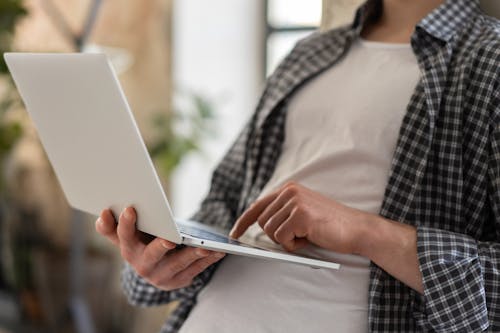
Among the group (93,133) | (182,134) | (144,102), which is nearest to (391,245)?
(93,133)

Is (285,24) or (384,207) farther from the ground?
(384,207)

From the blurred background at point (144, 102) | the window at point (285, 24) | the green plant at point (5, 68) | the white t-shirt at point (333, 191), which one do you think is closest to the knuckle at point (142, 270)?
the white t-shirt at point (333, 191)

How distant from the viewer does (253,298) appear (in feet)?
3.48

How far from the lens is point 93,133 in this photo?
875 mm

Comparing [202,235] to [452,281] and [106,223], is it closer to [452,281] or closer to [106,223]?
[106,223]

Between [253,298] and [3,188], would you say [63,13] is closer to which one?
[3,188]

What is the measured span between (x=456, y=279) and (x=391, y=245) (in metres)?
0.09

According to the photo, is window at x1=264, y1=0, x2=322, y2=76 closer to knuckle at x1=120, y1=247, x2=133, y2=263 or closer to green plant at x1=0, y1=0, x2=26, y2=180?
green plant at x1=0, y1=0, x2=26, y2=180

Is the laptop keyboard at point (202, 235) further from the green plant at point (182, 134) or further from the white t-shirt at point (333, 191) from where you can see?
the green plant at point (182, 134)

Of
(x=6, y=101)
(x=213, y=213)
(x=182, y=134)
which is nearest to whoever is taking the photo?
(x=213, y=213)

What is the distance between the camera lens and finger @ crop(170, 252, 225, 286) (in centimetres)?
99

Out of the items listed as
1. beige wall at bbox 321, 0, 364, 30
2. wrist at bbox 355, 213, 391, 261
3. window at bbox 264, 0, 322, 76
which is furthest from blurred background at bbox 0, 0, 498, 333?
wrist at bbox 355, 213, 391, 261

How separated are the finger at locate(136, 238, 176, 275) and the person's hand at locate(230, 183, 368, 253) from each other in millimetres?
144

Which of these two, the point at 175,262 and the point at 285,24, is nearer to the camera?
the point at 175,262
